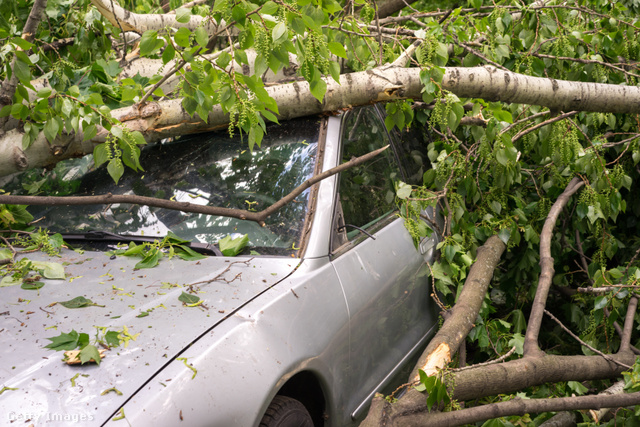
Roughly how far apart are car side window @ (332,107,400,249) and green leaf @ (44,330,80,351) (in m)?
1.10

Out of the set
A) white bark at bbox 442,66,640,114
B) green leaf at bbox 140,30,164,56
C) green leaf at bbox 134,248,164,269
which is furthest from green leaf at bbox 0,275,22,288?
white bark at bbox 442,66,640,114

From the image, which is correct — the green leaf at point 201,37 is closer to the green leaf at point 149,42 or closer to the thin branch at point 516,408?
the green leaf at point 149,42

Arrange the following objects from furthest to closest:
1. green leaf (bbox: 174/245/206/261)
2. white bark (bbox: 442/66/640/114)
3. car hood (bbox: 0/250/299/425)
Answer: white bark (bbox: 442/66/640/114) → green leaf (bbox: 174/245/206/261) → car hood (bbox: 0/250/299/425)

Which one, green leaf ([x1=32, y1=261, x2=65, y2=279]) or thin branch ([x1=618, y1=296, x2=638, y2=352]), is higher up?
green leaf ([x1=32, y1=261, x2=65, y2=279])

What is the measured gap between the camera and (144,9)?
14.5 ft

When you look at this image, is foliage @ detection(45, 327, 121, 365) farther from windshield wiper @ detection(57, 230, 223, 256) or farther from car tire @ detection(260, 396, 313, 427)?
windshield wiper @ detection(57, 230, 223, 256)

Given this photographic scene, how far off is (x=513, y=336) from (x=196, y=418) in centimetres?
213

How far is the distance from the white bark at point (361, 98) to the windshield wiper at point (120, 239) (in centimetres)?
43

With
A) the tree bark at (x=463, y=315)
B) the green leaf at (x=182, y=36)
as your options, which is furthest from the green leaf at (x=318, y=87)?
the tree bark at (x=463, y=315)

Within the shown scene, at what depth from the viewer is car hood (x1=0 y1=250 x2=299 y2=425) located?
1.48 meters

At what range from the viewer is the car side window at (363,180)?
2.62 m

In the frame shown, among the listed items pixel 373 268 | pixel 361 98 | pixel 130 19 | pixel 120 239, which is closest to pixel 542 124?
pixel 361 98

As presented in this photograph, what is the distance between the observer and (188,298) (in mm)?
1962

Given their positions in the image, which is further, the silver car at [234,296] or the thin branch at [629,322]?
the thin branch at [629,322]
